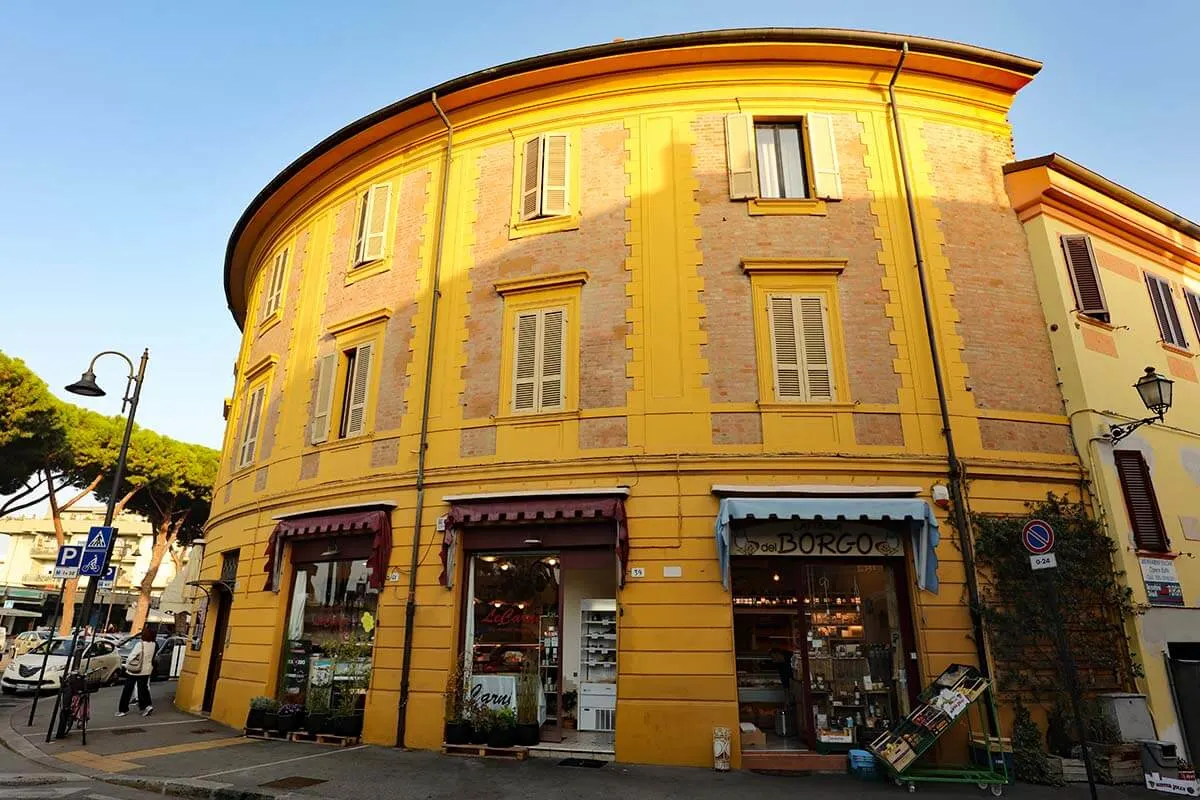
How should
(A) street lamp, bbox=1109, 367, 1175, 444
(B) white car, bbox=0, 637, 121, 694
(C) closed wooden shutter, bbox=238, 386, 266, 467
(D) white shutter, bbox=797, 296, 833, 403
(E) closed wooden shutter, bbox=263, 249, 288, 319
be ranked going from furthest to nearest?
(B) white car, bbox=0, 637, 121, 694 < (E) closed wooden shutter, bbox=263, 249, 288, 319 < (C) closed wooden shutter, bbox=238, 386, 266, 467 < (D) white shutter, bbox=797, 296, 833, 403 < (A) street lamp, bbox=1109, 367, 1175, 444

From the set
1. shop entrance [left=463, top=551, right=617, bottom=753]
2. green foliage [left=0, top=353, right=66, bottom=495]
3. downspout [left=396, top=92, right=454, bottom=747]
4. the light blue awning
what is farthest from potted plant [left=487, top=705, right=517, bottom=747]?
green foliage [left=0, top=353, right=66, bottom=495]

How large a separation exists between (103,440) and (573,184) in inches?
1077

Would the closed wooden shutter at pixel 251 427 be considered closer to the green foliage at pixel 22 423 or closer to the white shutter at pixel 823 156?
the white shutter at pixel 823 156

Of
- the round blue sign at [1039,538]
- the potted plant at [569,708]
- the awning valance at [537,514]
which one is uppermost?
the awning valance at [537,514]

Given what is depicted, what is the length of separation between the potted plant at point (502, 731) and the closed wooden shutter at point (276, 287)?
33.3 feet

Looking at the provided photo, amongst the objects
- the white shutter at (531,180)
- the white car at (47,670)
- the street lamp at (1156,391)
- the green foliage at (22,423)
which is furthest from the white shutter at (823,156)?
the green foliage at (22,423)

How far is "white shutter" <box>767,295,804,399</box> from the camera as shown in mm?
9969

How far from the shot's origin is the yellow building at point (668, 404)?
9180 millimetres

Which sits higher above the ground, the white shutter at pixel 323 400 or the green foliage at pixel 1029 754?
the white shutter at pixel 323 400

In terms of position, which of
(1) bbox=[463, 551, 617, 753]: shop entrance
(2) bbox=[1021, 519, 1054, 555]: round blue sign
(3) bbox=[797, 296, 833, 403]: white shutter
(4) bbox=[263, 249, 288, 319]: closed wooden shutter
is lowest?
(1) bbox=[463, 551, 617, 753]: shop entrance

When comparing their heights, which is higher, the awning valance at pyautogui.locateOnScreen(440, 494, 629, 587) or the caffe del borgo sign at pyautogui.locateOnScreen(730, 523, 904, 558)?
the awning valance at pyautogui.locateOnScreen(440, 494, 629, 587)

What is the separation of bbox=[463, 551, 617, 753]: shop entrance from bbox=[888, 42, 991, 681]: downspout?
477 cm

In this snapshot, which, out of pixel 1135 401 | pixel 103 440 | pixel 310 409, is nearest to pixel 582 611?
pixel 310 409

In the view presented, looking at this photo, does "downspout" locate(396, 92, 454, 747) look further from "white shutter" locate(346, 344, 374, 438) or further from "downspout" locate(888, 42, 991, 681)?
"downspout" locate(888, 42, 991, 681)
